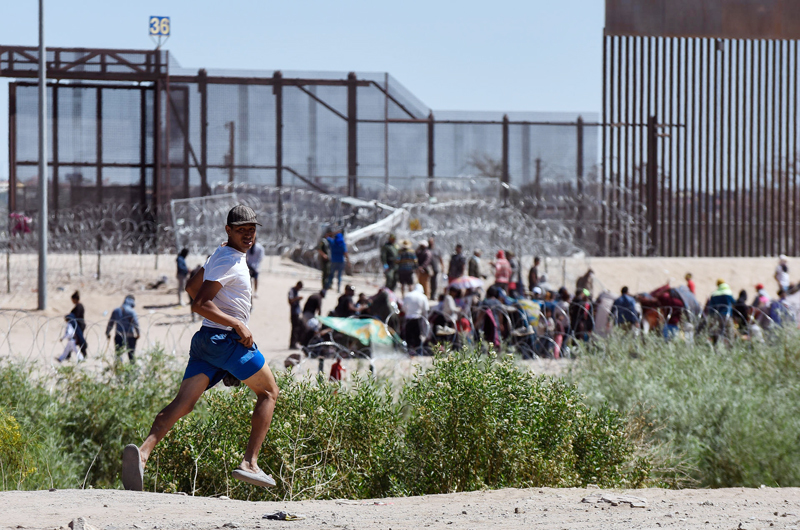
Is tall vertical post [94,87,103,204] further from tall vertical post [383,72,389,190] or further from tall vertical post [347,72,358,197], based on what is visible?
tall vertical post [383,72,389,190]

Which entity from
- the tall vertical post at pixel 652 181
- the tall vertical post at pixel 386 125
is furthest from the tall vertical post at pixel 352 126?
the tall vertical post at pixel 652 181

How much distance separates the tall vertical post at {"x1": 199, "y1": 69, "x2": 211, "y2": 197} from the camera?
77.2 feet

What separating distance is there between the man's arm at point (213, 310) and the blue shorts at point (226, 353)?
0.23 feet

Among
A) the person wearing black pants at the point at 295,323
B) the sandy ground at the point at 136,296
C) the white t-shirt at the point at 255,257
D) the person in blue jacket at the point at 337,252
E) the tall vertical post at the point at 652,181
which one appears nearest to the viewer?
the person wearing black pants at the point at 295,323

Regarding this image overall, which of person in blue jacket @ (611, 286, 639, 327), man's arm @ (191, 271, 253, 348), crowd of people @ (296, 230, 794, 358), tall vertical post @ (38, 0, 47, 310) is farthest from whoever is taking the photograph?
tall vertical post @ (38, 0, 47, 310)

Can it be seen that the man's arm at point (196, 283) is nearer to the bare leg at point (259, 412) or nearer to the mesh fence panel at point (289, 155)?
the bare leg at point (259, 412)

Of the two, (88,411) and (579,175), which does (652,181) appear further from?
(88,411)

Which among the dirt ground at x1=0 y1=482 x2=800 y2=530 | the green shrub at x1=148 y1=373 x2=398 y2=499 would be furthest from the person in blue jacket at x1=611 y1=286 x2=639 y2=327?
the dirt ground at x1=0 y1=482 x2=800 y2=530

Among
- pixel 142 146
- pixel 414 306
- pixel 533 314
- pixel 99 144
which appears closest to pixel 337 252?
pixel 414 306

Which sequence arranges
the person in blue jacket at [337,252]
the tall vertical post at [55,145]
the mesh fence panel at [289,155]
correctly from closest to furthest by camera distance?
the person in blue jacket at [337,252] < the mesh fence panel at [289,155] < the tall vertical post at [55,145]

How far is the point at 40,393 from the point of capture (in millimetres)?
6684

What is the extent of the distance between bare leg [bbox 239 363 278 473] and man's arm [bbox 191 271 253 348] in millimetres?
201

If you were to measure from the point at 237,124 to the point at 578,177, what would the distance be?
952cm

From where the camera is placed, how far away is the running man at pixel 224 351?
411 cm
